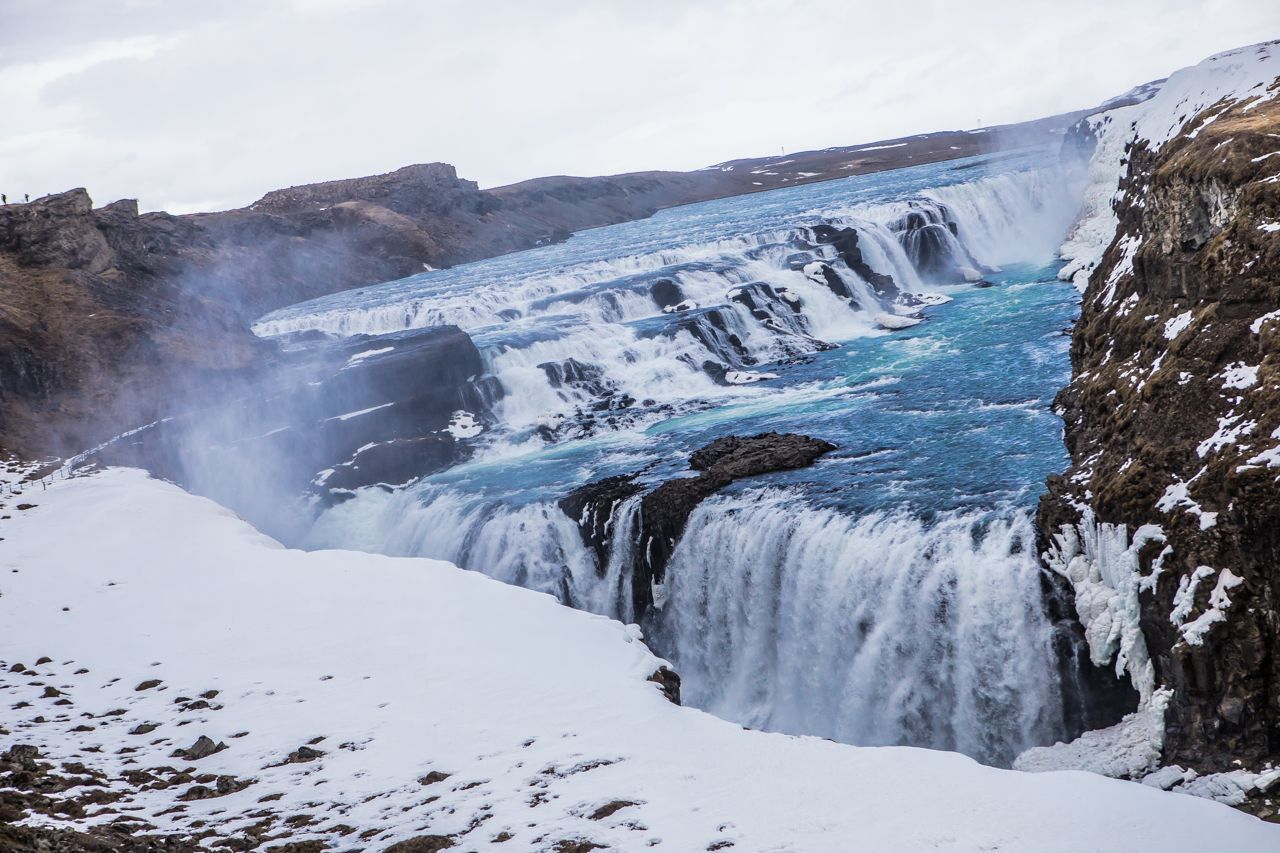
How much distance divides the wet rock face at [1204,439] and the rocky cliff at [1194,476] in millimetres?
20

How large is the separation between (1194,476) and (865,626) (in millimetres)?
5220

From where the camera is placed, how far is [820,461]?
60.8 feet

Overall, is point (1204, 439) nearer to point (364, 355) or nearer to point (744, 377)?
point (744, 377)

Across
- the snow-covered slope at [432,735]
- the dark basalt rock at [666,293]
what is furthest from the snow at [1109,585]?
the dark basalt rock at [666,293]

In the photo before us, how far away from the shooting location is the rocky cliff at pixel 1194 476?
883 cm

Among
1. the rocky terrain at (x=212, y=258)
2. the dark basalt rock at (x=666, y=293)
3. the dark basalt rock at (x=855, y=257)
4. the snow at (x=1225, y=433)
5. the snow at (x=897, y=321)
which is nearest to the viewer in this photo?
the snow at (x=1225, y=433)

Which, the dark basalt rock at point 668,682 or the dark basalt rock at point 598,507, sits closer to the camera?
the dark basalt rock at point 668,682

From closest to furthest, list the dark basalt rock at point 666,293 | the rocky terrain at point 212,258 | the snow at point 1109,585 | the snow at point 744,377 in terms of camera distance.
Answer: the snow at point 1109,585, the snow at point 744,377, the rocky terrain at point 212,258, the dark basalt rock at point 666,293

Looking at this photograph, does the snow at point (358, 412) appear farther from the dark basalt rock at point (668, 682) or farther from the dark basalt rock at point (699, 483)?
the dark basalt rock at point (668, 682)

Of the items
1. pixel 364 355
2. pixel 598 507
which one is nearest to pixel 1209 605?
pixel 598 507

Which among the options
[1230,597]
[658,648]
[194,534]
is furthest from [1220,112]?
[194,534]

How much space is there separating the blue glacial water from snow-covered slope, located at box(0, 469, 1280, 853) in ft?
13.5

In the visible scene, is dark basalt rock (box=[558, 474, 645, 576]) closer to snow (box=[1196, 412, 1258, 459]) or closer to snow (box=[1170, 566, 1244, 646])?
snow (box=[1196, 412, 1258, 459])

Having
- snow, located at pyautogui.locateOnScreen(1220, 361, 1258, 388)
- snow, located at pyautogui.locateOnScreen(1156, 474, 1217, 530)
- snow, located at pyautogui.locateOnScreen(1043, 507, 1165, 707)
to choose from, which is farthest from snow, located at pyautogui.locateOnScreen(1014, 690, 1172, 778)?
snow, located at pyautogui.locateOnScreen(1220, 361, 1258, 388)
